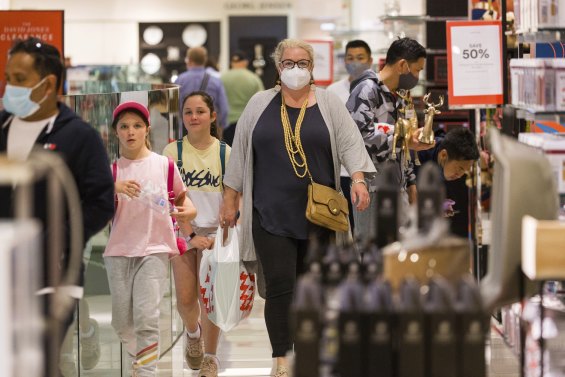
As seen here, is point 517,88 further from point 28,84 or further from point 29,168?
point 29,168

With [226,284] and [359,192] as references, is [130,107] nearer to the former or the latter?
[226,284]

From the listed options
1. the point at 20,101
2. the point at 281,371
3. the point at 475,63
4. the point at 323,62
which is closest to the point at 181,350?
the point at 281,371

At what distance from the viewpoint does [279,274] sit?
5.83 meters

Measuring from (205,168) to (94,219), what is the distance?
2.25 meters

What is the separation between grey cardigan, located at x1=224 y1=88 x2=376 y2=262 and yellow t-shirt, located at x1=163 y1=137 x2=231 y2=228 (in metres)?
0.54

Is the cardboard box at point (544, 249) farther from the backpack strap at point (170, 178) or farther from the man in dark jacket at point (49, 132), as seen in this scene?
the backpack strap at point (170, 178)

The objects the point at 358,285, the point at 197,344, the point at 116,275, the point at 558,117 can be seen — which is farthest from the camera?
the point at 197,344

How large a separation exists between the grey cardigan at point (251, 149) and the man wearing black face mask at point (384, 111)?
0.67 metres

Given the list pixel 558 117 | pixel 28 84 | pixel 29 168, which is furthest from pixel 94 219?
pixel 558 117

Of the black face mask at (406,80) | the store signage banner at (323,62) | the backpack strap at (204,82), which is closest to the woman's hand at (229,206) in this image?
the black face mask at (406,80)

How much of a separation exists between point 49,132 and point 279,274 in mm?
1742

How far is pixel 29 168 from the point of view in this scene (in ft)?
11.4

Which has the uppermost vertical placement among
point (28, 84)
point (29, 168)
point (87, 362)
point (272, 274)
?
point (28, 84)

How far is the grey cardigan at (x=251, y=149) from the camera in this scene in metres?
5.89
